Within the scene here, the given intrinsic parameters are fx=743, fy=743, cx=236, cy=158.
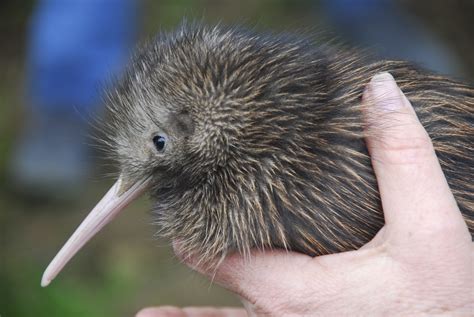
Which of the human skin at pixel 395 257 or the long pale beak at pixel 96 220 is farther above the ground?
the long pale beak at pixel 96 220

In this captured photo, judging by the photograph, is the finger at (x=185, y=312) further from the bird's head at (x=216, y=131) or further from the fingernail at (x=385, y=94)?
the fingernail at (x=385, y=94)

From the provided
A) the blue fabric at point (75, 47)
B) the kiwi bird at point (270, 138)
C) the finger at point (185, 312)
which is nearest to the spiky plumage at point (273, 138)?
the kiwi bird at point (270, 138)

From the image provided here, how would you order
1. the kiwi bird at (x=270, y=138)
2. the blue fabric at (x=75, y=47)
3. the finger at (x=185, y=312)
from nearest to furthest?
the kiwi bird at (x=270, y=138) < the finger at (x=185, y=312) < the blue fabric at (x=75, y=47)

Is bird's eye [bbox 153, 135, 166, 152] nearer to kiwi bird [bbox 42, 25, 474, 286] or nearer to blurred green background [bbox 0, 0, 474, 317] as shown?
kiwi bird [bbox 42, 25, 474, 286]

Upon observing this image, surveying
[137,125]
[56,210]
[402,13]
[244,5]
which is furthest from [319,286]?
[244,5]

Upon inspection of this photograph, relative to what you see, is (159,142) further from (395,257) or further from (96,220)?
(395,257)

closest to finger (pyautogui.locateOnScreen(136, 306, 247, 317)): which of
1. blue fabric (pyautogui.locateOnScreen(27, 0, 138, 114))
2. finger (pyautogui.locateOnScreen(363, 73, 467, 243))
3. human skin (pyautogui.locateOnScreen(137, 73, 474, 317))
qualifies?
human skin (pyautogui.locateOnScreen(137, 73, 474, 317))

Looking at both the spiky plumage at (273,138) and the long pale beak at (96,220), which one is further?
the long pale beak at (96,220)

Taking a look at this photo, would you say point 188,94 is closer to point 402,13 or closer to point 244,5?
point 402,13
